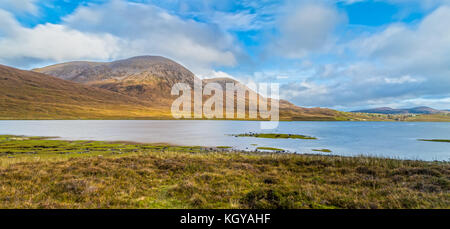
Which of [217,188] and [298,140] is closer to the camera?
[217,188]

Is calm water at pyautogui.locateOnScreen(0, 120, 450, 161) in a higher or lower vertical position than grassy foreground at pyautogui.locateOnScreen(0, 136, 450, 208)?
lower

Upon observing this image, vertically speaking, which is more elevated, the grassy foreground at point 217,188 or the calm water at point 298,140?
the grassy foreground at point 217,188

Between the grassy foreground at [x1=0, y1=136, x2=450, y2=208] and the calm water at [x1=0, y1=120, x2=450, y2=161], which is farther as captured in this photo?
the calm water at [x1=0, y1=120, x2=450, y2=161]

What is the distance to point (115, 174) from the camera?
57.4ft

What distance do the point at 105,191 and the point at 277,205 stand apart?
10074 millimetres

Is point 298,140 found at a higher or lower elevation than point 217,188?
lower

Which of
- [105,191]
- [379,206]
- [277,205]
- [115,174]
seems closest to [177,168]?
[115,174]

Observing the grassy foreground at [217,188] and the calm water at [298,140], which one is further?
the calm water at [298,140]
